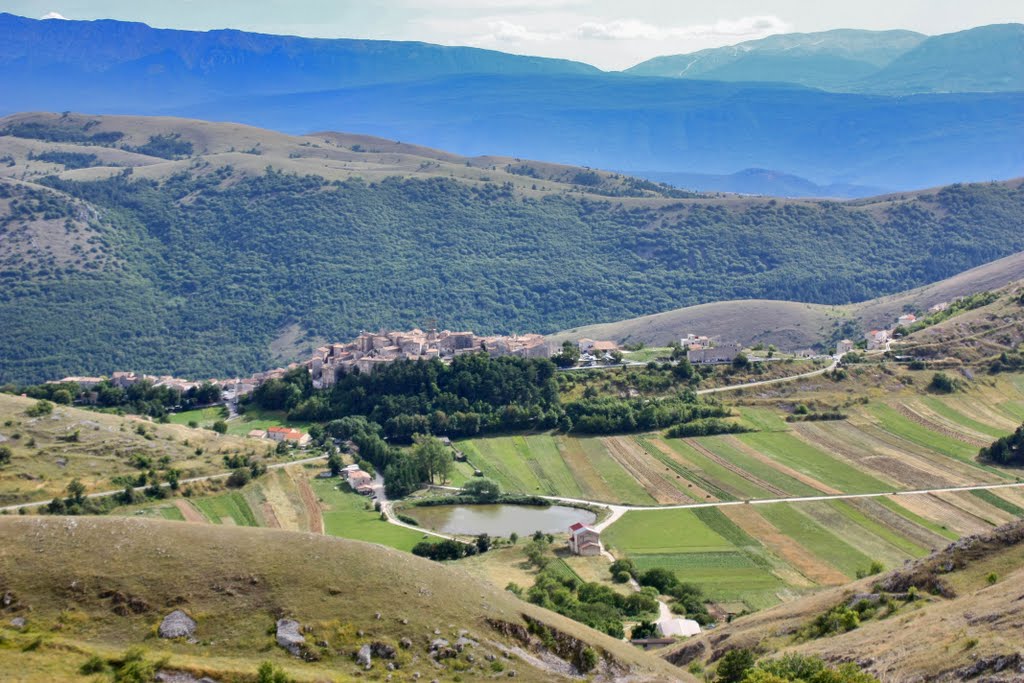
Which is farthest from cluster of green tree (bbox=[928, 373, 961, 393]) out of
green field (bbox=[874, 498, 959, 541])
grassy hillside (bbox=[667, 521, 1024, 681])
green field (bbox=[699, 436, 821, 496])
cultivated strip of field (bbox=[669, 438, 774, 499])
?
grassy hillside (bbox=[667, 521, 1024, 681])

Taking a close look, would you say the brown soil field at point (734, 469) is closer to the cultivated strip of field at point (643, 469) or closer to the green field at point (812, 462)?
the green field at point (812, 462)

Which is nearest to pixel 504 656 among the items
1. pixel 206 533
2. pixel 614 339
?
pixel 206 533

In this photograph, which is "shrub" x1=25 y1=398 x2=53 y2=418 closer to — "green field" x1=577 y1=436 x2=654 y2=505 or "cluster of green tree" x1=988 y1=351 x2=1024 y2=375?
"green field" x1=577 y1=436 x2=654 y2=505

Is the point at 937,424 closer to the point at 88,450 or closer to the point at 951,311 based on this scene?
the point at 951,311

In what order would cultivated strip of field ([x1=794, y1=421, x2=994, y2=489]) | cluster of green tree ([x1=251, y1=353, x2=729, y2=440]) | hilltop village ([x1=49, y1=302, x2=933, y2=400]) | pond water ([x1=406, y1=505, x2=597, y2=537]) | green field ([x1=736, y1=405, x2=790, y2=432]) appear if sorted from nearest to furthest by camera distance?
pond water ([x1=406, y1=505, x2=597, y2=537]) < cultivated strip of field ([x1=794, y1=421, x2=994, y2=489]) < green field ([x1=736, y1=405, x2=790, y2=432]) < cluster of green tree ([x1=251, y1=353, x2=729, y2=440]) < hilltop village ([x1=49, y1=302, x2=933, y2=400])

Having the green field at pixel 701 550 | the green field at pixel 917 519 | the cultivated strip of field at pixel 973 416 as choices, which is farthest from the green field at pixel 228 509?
the cultivated strip of field at pixel 973 416

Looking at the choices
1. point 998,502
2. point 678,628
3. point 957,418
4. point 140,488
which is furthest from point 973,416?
point 140,488
